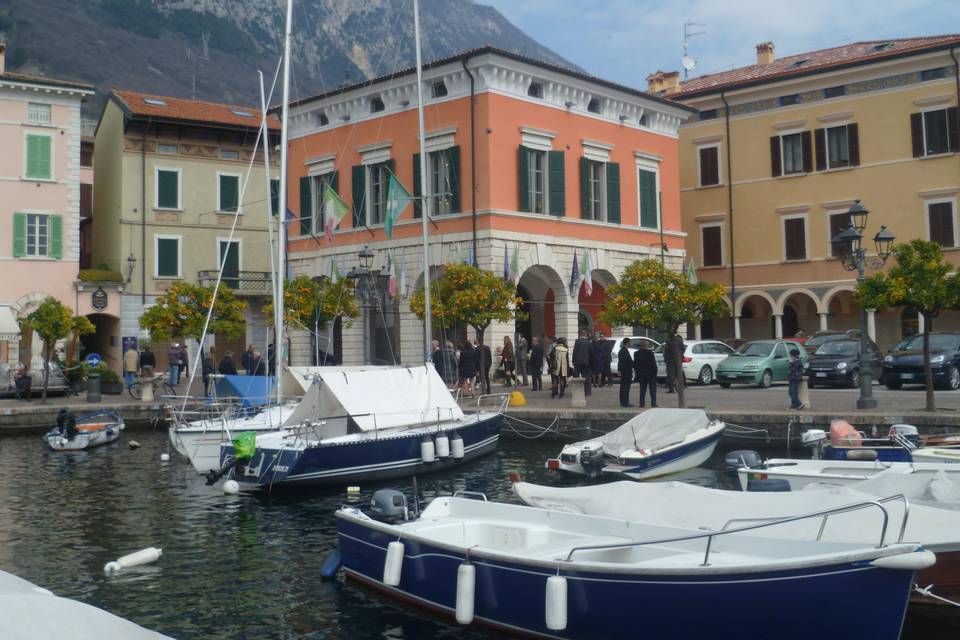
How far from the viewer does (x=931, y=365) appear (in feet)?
82.6

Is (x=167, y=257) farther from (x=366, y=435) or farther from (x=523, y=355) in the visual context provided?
(x=366, y=435)

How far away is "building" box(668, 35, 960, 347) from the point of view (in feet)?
123

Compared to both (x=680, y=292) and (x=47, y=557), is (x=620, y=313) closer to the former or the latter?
(x=680, y=292)

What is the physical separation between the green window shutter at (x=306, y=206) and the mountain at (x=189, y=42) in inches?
991

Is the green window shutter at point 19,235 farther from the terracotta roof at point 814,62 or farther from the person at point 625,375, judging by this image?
the terracotta roof at point 814,62

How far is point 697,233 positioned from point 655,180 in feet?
23.8

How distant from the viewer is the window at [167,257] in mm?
43531

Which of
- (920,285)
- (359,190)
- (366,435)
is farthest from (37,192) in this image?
(920,285)

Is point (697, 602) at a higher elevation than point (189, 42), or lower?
lower

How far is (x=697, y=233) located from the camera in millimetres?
43938

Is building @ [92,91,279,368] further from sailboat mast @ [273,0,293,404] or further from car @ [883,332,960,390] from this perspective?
car @ [883,332,960,390]

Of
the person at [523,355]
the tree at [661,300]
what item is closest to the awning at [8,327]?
the person at [523,355]

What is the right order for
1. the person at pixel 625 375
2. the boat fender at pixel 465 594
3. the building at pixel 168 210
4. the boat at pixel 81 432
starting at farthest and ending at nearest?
the building at pixel 168 210 → the person at pixel 625 375 → the boat at pixel 81 432 → the boat fender at pixel 465 594

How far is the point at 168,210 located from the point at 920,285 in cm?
3397
